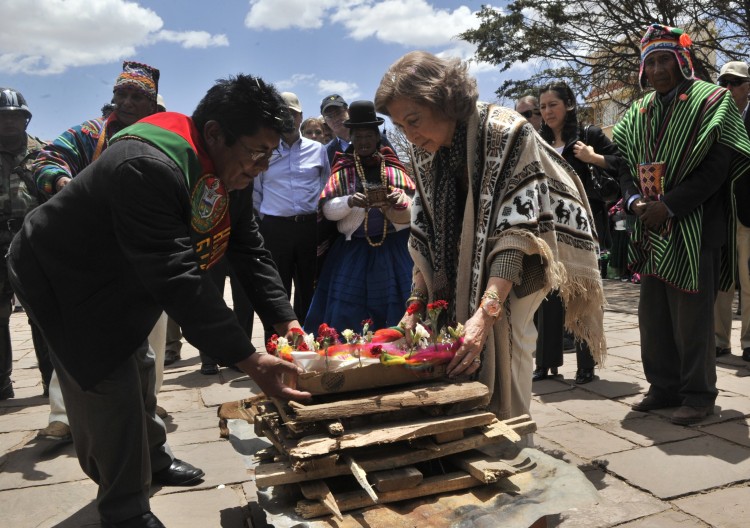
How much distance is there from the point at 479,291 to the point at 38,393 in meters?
4.45

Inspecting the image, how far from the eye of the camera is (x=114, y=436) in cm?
257

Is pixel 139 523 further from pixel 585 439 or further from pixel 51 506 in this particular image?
pixel 585 439

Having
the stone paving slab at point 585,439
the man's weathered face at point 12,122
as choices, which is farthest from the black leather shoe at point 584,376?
the man's weathered face at point 12,122

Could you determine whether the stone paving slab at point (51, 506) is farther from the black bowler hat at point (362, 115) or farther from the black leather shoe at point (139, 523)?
the black bowler hat at point (362, 115)

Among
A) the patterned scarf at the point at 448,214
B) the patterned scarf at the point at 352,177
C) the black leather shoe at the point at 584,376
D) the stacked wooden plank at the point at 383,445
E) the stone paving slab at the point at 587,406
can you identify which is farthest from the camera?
the black leather shoe at the point at 584,376

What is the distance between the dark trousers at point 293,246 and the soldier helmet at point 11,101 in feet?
6.84

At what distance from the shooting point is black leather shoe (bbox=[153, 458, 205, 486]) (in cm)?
330

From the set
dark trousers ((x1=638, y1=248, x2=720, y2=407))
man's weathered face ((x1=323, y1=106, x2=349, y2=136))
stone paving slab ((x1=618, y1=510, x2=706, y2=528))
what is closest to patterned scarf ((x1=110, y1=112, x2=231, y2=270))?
stone paving slab ((x1=618, y1=510, x2=706, y2=528))

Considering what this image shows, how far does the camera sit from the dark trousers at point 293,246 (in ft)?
18.3

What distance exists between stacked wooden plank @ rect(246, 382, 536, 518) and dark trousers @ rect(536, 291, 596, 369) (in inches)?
99.7

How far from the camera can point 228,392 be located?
513 centimetres

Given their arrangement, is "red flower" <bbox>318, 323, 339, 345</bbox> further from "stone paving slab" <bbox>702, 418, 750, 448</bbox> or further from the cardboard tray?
"stone paving slab" <bbox>702, 418, 750, 448</bbox>

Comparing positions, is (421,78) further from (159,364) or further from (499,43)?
(499,43)

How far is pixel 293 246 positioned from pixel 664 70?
3.15m
